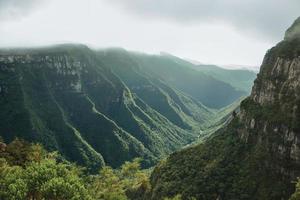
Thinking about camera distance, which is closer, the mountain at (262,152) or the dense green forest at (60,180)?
the dense green forest at (60,180)

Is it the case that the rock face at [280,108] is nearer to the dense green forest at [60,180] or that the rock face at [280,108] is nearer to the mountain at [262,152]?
the mountain at [262,152]

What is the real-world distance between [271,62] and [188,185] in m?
53.5

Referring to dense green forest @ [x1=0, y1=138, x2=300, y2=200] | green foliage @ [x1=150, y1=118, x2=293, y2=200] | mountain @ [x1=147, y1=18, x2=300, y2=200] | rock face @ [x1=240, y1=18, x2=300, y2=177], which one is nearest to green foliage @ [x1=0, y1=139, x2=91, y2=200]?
dense green forest @ [x1=0, y1=138, x2=300, y2=200]

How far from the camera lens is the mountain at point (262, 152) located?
156 meters

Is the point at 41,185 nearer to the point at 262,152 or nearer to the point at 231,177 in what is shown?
the point at 231,177

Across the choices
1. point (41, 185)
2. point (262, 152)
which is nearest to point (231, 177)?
point (262, 152)

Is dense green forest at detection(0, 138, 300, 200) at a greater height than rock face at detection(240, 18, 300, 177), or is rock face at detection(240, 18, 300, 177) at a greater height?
rock face at detection(240, 18, 300, 177)

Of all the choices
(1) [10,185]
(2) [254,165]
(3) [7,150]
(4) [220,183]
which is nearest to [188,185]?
(4) [220,183]

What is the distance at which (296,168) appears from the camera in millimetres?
150875

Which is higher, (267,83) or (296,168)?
(267,83)

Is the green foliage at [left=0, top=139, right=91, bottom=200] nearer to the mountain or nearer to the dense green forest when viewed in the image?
the dense green forest

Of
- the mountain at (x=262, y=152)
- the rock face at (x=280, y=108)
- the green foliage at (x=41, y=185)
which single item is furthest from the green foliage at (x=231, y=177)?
the green foliage at (x=41, y=185)

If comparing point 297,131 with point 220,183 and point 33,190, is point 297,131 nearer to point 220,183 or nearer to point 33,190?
point 220,183

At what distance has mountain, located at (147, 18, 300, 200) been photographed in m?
156
